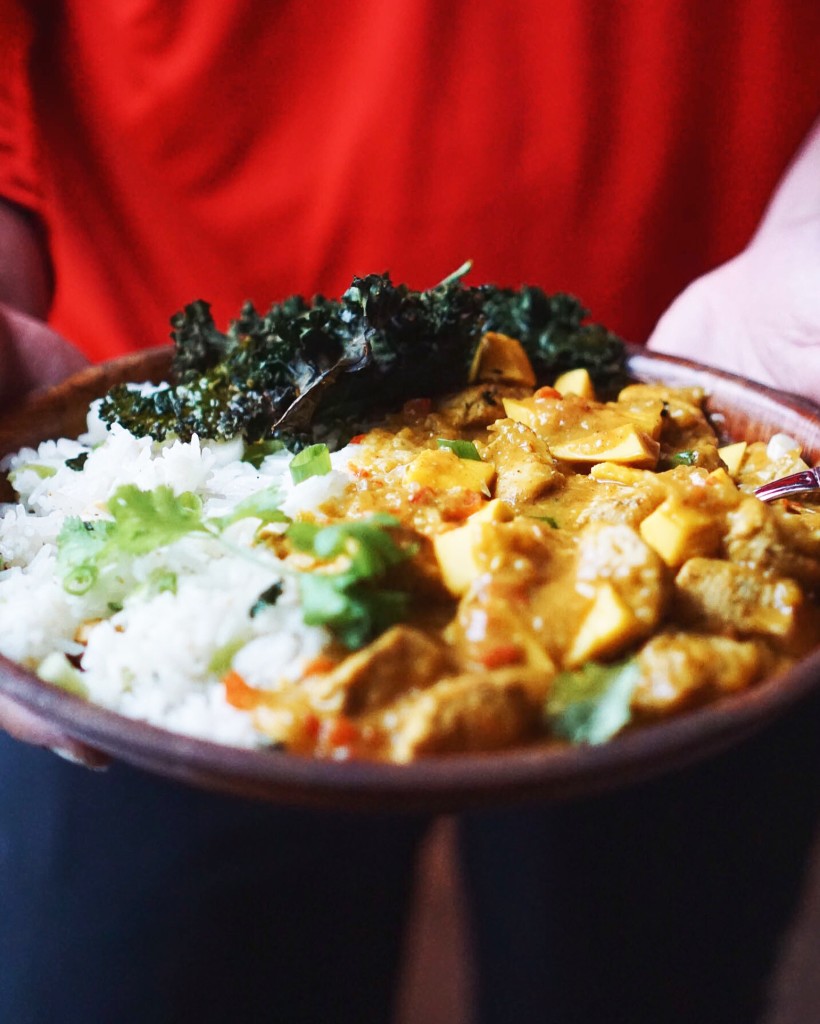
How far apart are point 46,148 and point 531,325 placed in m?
1.85

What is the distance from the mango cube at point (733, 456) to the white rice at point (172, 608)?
38.9 inches

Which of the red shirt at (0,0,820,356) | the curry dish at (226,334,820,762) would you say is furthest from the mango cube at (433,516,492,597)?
the red shirt at (0,0,820,356)

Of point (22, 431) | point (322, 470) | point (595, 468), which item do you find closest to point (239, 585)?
point (322, 470)

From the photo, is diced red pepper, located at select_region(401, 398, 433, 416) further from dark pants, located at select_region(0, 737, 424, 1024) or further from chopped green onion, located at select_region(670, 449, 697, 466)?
dark pants, located at select_region(0, 737, 424, 1024)

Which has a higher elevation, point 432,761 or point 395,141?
point 395,141

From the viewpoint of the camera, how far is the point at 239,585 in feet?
5.68

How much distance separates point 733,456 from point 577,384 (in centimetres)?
49

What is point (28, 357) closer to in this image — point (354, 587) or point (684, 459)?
point (354, 587)

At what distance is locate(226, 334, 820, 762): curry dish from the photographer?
1.42 meters

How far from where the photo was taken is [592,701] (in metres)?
1.43

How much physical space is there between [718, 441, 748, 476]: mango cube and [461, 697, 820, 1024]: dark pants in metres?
0.62

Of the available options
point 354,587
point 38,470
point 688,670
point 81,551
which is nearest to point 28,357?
point 38,470

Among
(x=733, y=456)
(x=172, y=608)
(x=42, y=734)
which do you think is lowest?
(x=42, y=734)

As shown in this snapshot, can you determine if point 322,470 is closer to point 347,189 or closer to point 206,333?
point 206,333
